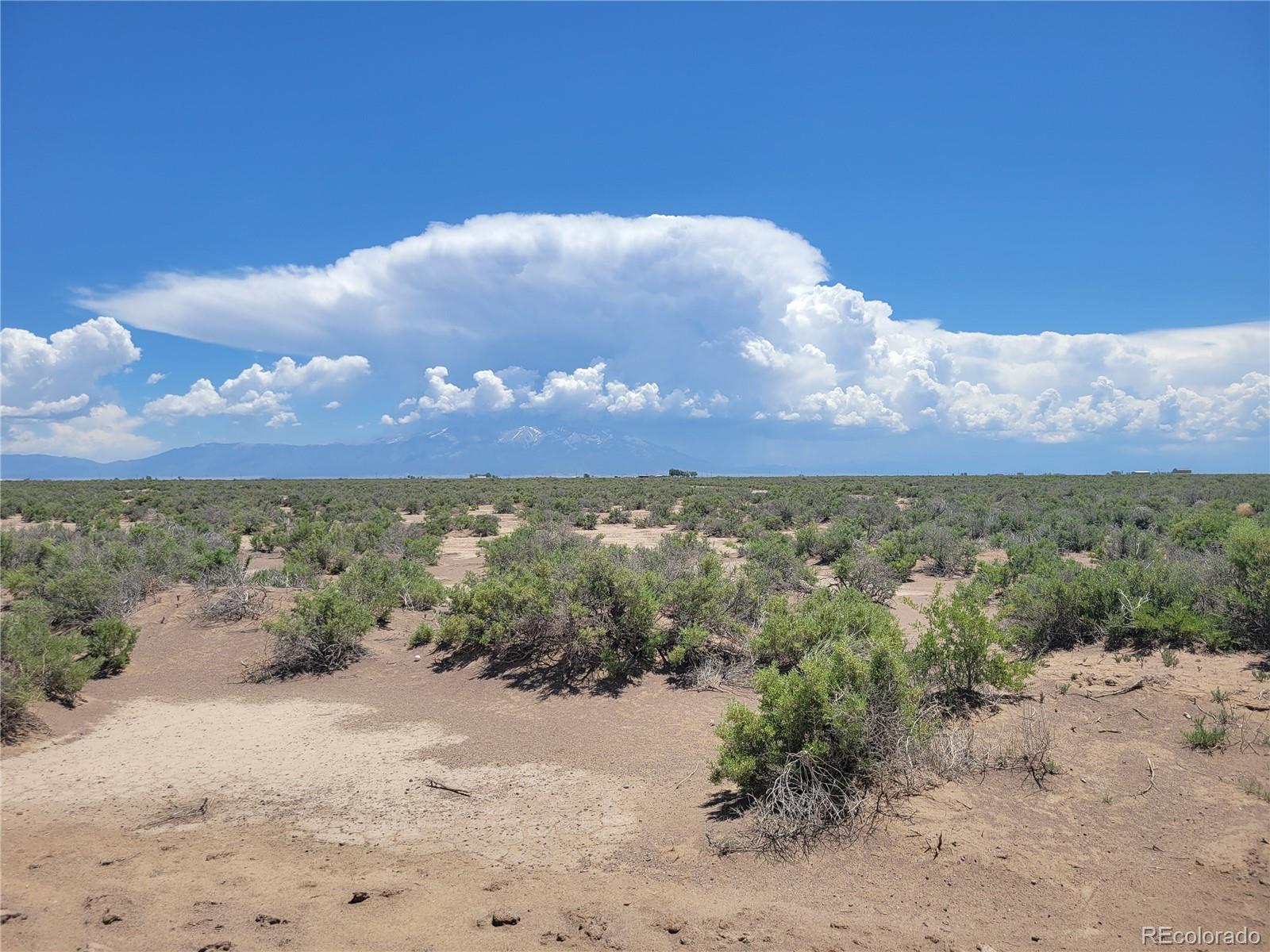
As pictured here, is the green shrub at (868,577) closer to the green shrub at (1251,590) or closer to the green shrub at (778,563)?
the green shrub at (778,563)

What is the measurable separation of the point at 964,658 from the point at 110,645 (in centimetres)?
1211

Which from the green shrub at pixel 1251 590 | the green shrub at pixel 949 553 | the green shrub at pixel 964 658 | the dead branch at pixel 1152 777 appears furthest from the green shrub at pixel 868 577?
the dead branch at pixel 1152 777

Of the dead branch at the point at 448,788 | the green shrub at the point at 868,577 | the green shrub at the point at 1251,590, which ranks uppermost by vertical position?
the green shrub at the point at 1251,590

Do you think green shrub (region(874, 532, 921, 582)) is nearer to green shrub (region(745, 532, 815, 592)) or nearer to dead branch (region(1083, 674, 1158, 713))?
green shrub (region(745, 532, 815, 592))

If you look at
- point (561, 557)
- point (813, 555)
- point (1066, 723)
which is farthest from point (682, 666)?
point (813, 555)

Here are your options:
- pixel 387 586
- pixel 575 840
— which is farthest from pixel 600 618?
pixel 387 586

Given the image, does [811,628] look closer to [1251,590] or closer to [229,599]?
[1251,590]

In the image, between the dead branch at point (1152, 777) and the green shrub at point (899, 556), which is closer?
the dead branch at point (1152, 777)

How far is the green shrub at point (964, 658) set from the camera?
24.5 ft

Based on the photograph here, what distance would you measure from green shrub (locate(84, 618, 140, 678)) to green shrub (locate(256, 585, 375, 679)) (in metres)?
2.06

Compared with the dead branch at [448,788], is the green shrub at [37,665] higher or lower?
higher

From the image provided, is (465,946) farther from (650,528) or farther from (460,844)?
(650,528)

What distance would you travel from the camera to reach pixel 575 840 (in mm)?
5426

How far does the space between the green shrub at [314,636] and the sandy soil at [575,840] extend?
6.36 ft
